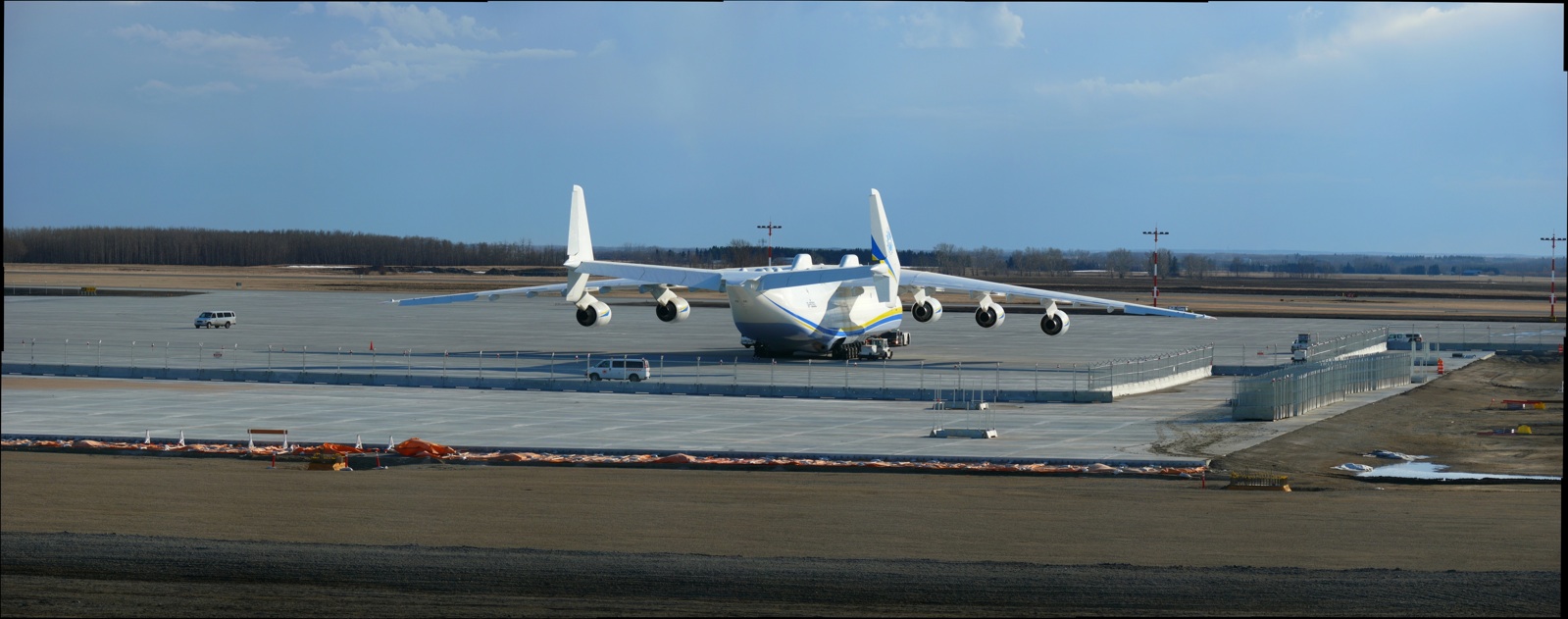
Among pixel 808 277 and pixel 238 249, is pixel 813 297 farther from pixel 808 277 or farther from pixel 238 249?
pixel 238 249

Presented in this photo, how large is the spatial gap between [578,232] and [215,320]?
39.6 m

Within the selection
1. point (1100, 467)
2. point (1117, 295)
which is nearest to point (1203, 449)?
point (1100, 467)

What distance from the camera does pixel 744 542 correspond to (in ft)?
70.6

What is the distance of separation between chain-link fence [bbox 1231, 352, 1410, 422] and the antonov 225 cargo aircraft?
6.87 m

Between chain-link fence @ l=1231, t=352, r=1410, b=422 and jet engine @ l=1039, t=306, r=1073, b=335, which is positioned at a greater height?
jet engine @ l=1039, t=306, r=1073, b=335

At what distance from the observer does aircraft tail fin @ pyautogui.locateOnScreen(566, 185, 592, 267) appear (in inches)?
1566

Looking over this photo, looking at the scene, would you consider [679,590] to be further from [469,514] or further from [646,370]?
[646,370]

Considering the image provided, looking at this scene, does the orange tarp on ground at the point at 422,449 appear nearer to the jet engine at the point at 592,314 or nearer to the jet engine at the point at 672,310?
the jet engine at the point at 592,314

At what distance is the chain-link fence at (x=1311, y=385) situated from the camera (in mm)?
39156

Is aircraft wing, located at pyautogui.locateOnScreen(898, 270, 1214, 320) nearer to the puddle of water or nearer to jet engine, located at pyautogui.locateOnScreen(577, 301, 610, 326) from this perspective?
jet engine, located at pyautogui.locateOnScreen(577, 301, 610, 326)

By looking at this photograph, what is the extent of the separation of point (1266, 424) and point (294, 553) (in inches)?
1069

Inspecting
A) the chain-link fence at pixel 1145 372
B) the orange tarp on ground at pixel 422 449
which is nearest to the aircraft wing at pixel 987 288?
the chain-link fence at pixel 1145 372

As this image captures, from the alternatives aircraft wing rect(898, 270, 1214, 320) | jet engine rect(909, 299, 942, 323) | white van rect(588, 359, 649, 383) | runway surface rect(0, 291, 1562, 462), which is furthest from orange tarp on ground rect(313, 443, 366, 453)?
jet engine rect(909, 299, 942, 323)

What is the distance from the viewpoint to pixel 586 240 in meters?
41.6
